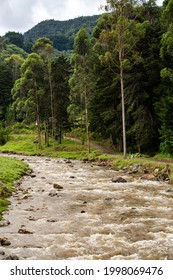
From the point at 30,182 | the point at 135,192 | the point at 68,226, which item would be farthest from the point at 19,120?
the point at 68,226

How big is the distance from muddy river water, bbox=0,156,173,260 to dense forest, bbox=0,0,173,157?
1412 centimetres

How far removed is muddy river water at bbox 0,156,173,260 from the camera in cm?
1048

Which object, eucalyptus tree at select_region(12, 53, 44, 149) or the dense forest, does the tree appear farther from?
eucalyptus tree at select_region(12, 53, 44, 149)

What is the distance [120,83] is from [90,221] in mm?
32342

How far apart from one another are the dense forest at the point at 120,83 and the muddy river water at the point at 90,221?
1412 cm

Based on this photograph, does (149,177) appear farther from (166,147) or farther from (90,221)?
(90,221)

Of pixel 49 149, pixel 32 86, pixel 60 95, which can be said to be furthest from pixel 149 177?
pixel 32 86

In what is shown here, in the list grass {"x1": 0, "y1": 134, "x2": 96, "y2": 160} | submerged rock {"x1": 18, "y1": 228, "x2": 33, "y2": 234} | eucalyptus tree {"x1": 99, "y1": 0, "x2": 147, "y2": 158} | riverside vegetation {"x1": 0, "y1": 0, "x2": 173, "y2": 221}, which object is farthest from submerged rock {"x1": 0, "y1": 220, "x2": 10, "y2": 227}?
grass {"x1": 0, "y1": 134, "x2": 96, "y2": 160}

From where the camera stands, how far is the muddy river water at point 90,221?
10.5m

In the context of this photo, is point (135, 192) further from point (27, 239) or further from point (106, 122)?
point (106, 122)

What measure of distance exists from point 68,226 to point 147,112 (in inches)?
1102

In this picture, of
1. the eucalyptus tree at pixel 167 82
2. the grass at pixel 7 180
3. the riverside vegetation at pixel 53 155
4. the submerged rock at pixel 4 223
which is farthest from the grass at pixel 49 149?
the submerged rock at pixel 4 223

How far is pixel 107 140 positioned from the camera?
177 ft
